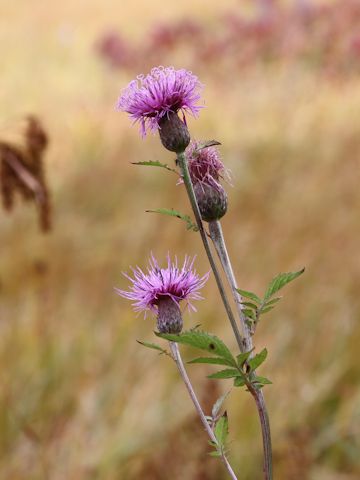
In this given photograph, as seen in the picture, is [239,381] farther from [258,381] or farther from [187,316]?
[187,316]

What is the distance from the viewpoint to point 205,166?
77cm

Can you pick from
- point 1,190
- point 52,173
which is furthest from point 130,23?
point 1,190

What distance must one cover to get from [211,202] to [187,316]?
2.12 m

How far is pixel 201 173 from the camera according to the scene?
0.76 metres

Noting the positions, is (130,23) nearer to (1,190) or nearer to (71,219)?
(71,219)

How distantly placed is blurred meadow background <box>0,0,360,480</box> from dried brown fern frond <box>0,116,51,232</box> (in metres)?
0.32

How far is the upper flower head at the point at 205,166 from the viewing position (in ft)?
2.47

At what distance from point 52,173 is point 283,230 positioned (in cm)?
219

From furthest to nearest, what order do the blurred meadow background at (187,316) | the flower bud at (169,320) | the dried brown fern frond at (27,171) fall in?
the blurred meadow background at (187,316) → the dried brown fern frond at (27,171) → the flower bud at (169,320)

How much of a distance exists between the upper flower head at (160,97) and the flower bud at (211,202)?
0.08m

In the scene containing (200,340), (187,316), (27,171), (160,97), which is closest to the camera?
(200,340)

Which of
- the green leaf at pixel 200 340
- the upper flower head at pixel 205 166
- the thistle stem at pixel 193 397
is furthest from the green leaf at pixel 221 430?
the upper flower head at pixel 205 166

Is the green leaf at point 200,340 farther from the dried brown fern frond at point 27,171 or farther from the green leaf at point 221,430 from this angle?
the dried brown fern frond at point 27,171

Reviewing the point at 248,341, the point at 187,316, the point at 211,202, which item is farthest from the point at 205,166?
the point at 187,316
